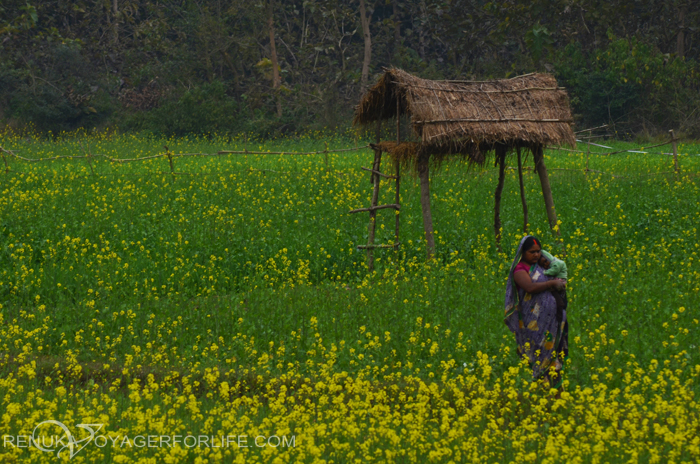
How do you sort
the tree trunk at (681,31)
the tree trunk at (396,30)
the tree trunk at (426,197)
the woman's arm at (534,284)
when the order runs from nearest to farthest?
the woman's arm at (534,284), the tree trunk at (426,197), the tree trunk at (681,31), the tree trunk at (396,30)

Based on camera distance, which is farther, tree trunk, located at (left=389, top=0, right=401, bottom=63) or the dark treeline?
tree trunk, located at (left=389, top=0, right=401, bottom=63)

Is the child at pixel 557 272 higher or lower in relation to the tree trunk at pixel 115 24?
lower

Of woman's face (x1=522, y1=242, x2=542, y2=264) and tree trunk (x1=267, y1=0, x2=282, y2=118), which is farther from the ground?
tree trunk (x1=267, y1=0, x2=282, y2=118)

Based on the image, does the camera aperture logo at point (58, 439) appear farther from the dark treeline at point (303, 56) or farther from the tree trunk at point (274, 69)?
the tree trunk at point (274, 69)

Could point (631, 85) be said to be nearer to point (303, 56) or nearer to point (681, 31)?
point (681, 31)

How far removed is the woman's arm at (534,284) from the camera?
634cm

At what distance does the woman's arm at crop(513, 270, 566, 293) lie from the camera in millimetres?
6336

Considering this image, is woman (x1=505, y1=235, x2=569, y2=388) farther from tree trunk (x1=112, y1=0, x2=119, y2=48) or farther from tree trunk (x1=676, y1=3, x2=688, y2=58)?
tree trunk (x1=112, y1=0, x2=119, y2=48)

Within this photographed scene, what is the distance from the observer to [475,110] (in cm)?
1068

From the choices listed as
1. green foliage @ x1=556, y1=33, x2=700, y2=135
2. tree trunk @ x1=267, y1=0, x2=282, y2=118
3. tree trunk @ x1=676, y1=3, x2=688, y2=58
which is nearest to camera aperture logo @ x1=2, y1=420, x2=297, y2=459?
green foliage @ x1=556, y1=33, x2=700, y2=135

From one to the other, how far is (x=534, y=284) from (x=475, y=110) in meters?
4.94

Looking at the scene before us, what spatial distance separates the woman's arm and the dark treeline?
2672cm

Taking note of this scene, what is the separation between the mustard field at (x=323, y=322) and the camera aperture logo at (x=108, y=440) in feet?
0.08

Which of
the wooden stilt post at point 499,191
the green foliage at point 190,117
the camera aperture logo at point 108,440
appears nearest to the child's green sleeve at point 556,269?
the camera aperture logo at point 108,440
